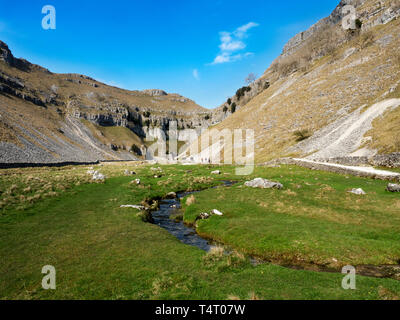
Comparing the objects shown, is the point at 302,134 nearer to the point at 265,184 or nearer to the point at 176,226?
the point at 265,184

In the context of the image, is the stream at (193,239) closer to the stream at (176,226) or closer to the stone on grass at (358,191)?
the stream at (176,226)

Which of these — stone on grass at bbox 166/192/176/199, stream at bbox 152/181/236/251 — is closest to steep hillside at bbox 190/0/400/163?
stone on grass at bbox 166/192/176/199

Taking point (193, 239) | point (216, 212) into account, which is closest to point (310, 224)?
point (216, 212)

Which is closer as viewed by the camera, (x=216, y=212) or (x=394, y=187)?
(x=216, y=212)

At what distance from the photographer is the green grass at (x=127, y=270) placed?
35.4 ft

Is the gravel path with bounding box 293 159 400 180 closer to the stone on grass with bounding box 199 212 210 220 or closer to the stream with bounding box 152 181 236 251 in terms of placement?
the stone on grass with bounding box 199 212 210 220

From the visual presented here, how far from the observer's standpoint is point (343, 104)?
84.2 meters

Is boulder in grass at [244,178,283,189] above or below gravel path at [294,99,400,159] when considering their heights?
below

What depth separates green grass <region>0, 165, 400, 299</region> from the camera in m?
10.8

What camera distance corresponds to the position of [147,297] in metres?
10.6

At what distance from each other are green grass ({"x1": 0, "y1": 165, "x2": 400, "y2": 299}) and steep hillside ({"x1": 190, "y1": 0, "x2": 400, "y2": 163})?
50711mm

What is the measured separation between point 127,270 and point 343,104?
98749 mm

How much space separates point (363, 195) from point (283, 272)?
23255mm

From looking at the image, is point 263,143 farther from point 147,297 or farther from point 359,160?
point 147,297
